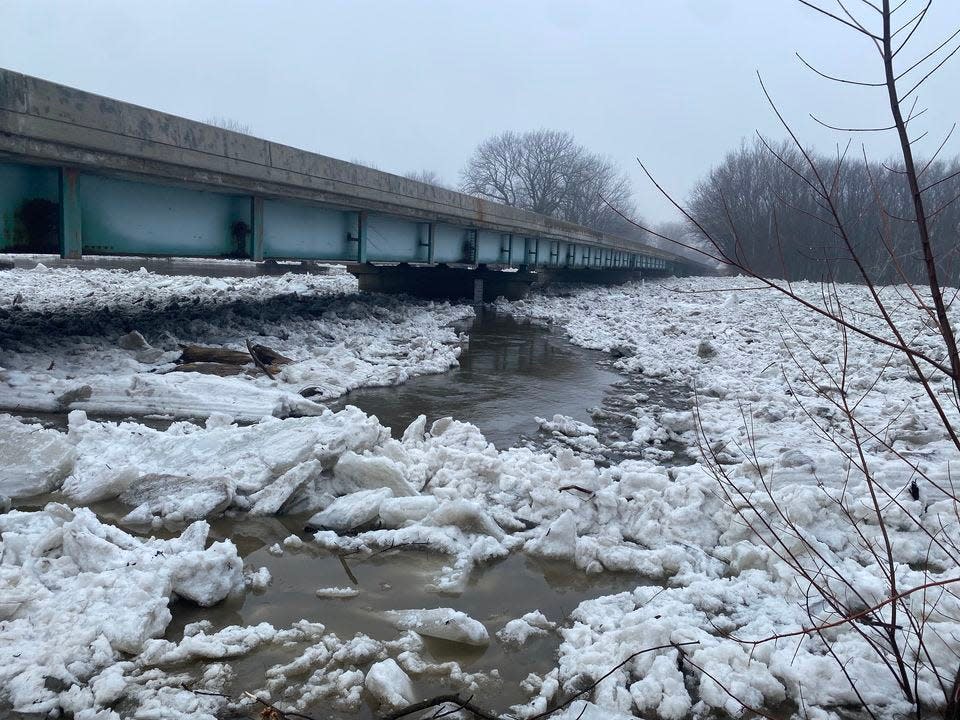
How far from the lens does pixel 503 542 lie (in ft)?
12.5

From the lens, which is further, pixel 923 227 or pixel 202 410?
pixel 202 410

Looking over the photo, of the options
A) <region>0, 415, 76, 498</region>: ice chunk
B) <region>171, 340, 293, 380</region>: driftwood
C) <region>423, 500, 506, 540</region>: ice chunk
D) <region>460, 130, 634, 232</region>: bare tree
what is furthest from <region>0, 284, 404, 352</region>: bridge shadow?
<region>460, 130, 634, 232</region>: bare tree

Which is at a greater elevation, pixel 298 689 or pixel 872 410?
pixel 872 410

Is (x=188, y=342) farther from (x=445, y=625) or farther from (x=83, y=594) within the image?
(x=445, y=625)

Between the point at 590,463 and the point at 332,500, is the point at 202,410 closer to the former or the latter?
the point at 332,500

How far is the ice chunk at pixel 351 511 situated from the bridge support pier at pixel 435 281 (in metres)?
15.2

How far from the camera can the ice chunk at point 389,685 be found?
2.47 meters

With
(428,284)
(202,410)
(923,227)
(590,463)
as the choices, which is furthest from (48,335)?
(428,284)

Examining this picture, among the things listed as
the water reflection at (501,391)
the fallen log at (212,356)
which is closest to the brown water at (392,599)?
the water reflection at (501,391)

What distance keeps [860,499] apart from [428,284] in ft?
54.6

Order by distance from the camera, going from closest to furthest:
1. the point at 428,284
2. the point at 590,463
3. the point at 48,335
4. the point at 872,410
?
the point at 590,463
the point at 872,410
the point at 48,335
the point at 428,284

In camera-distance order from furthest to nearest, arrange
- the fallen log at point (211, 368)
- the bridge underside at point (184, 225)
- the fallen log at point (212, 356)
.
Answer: the fallen log at point (212, 356)
the fallen log at point (211, 368)
the bridge underside at point (184, 225)

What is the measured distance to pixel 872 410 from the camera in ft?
22.2

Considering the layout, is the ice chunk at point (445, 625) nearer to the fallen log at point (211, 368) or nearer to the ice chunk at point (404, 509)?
the ice chunk at point (404, 509)
